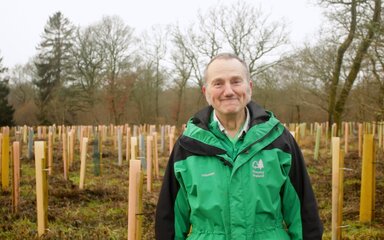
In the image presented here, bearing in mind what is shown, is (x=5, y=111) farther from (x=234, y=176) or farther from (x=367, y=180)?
(x=234, y=176)

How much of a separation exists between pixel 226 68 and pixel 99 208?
505 centimetres

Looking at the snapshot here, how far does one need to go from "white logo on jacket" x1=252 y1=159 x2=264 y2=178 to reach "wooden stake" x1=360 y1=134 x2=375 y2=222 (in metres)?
3.80

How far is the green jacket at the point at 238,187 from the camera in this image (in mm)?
2025

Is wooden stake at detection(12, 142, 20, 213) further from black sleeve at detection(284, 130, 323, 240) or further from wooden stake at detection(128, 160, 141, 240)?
black sleeve at detection(284, 130, 323, 240)

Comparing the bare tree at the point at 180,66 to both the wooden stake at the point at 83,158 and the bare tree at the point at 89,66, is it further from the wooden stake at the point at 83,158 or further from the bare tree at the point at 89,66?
the wooden stake at the point at 83,158

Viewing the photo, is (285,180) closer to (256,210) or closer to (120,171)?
(256,210)

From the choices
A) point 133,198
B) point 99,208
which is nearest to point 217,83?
point 133,198

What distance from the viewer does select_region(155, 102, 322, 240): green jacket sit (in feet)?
6.64

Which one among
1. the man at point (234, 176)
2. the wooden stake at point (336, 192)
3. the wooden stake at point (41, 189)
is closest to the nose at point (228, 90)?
the man at point (234, 176)

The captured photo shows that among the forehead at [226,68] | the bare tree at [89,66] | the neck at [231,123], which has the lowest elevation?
the neck at [231,123]

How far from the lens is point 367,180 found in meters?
5.52

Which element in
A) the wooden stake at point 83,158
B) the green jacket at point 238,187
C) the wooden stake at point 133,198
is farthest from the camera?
the wooden stake at point 83,158

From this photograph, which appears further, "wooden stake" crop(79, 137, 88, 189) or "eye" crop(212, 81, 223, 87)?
"wooden stake" crop(79, 137, 88, 189)

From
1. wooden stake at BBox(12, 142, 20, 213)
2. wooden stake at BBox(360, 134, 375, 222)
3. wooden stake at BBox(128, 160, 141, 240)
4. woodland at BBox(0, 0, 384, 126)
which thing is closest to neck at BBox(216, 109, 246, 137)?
wooden stake at BBox(128, 160, 141, 240)
